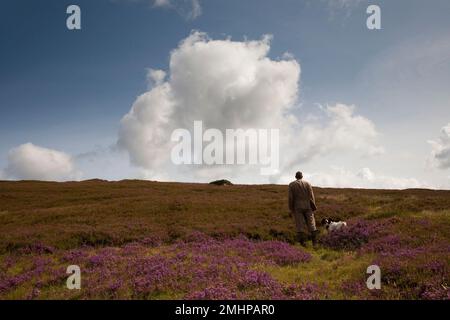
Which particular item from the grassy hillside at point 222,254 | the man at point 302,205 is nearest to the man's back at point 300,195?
the man at point 302,205

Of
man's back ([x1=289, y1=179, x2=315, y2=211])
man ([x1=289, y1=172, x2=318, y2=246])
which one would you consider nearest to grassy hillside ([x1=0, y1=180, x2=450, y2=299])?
man ([x1=289, y1=172, x2=318, y2=246])

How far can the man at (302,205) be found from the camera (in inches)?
683

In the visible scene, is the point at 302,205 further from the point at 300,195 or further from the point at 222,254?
the point at 222,254

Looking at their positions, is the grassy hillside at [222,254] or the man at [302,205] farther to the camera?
the man at [302,205]

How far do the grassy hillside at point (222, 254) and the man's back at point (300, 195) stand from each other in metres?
1.88

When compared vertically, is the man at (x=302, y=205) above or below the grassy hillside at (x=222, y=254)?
above

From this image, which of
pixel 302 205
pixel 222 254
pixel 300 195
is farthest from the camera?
pixel 300 195

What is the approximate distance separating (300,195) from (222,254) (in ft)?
18.5

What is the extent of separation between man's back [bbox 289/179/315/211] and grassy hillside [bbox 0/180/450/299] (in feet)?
6.18

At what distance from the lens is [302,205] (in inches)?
685

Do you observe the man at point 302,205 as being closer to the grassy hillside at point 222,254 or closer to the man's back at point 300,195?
the man's back at point 300,195

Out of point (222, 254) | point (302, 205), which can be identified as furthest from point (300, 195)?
point (222, 254)
